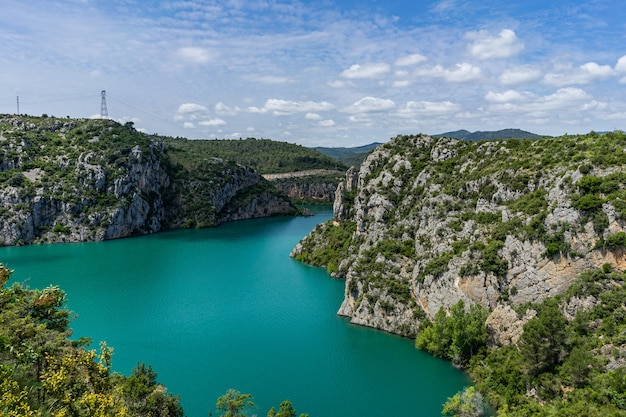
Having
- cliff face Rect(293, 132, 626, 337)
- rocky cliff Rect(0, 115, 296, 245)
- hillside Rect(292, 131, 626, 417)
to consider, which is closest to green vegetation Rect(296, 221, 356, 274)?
cliff face Rect(293, 132, 626, 337)

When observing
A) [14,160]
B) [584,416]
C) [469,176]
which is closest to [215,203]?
[14,160]

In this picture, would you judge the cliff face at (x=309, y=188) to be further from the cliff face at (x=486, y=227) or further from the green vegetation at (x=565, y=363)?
the green vegetation at (x=565, y=363)

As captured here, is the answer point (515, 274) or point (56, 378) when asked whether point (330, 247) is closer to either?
point (515, 274)

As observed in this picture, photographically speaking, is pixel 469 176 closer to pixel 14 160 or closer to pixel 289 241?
pixel 289 241

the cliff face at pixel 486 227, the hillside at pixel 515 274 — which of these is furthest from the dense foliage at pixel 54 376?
the cliff face at pixel 486 227

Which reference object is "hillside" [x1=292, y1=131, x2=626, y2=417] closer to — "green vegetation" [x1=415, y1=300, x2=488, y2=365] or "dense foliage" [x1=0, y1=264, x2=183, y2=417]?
"green vegetation" [x1=415, y1=300, x2=488, y2=365]
